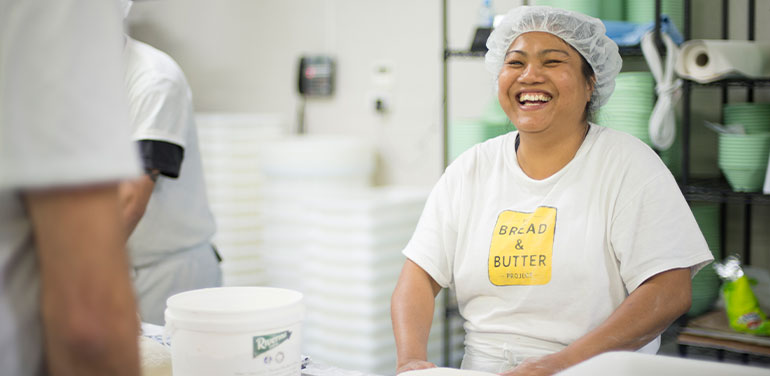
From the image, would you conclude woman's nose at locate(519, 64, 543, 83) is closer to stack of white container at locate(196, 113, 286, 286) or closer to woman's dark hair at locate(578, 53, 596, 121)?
woman's dark hair at locate(578, 53, 596, 121)

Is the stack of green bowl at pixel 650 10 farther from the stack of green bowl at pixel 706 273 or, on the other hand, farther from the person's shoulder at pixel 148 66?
the person's shoulder at pixel 148 66

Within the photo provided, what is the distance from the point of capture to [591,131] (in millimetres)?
1647

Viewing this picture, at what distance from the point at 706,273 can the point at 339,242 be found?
1.36 m

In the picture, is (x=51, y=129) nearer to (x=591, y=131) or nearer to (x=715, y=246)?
(x=591, y=131)

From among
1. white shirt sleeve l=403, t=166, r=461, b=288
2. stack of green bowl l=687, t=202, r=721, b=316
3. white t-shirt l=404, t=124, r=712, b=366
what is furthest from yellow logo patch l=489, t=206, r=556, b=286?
stack of green bowl l=687, t=202, r=721, b=316

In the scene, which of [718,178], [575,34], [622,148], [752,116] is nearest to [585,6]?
[752,116]

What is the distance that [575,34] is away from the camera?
1654 mm

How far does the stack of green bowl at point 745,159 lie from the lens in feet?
7.57

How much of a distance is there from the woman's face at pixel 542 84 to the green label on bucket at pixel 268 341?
2.52 ft

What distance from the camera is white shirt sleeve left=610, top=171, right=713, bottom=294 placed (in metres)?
1.45

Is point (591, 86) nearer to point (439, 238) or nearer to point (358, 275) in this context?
point (439, 238)

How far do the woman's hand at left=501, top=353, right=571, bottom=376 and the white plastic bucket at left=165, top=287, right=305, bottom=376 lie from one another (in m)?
0.42

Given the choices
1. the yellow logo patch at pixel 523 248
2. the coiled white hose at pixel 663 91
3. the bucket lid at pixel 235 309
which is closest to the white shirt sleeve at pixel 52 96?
the bucket lid at pixel 235 309

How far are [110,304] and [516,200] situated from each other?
42.4 inches
